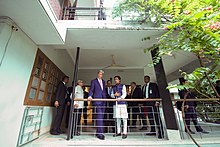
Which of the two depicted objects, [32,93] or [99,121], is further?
[99,121]

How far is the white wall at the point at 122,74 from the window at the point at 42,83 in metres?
2.25

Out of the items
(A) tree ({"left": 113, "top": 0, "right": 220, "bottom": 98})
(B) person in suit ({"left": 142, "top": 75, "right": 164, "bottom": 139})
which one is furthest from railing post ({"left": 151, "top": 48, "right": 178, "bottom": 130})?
(A) tree ({"left": 113, "top": 0, "right": 220, "bottom": 98})

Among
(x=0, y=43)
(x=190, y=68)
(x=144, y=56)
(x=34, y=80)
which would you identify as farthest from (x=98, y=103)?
(x=190, y=68)

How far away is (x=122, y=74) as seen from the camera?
5668 millimetres

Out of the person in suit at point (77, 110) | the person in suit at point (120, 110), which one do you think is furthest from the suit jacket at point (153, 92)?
the person in suit at point (77, 110)

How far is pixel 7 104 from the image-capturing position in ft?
5.60

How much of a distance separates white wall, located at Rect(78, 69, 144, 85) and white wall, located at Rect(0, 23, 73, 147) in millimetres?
3283

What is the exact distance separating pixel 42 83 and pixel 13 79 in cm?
83

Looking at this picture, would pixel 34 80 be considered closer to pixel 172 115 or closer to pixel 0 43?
pixel 0 43

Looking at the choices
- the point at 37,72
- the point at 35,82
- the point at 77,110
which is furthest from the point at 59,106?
the point at 37,72

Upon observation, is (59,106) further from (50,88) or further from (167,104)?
(167,104)

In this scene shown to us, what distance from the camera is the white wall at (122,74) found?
5.50 meters

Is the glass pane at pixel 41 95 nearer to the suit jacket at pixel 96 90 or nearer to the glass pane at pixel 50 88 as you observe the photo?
the glass pane at pixel 50 88

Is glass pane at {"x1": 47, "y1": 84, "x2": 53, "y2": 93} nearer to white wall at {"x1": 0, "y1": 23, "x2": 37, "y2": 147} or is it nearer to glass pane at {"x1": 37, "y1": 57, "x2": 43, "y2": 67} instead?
glass pane at {"x1": 37, "y1": 57, "x2": 43, "y2": 67}
